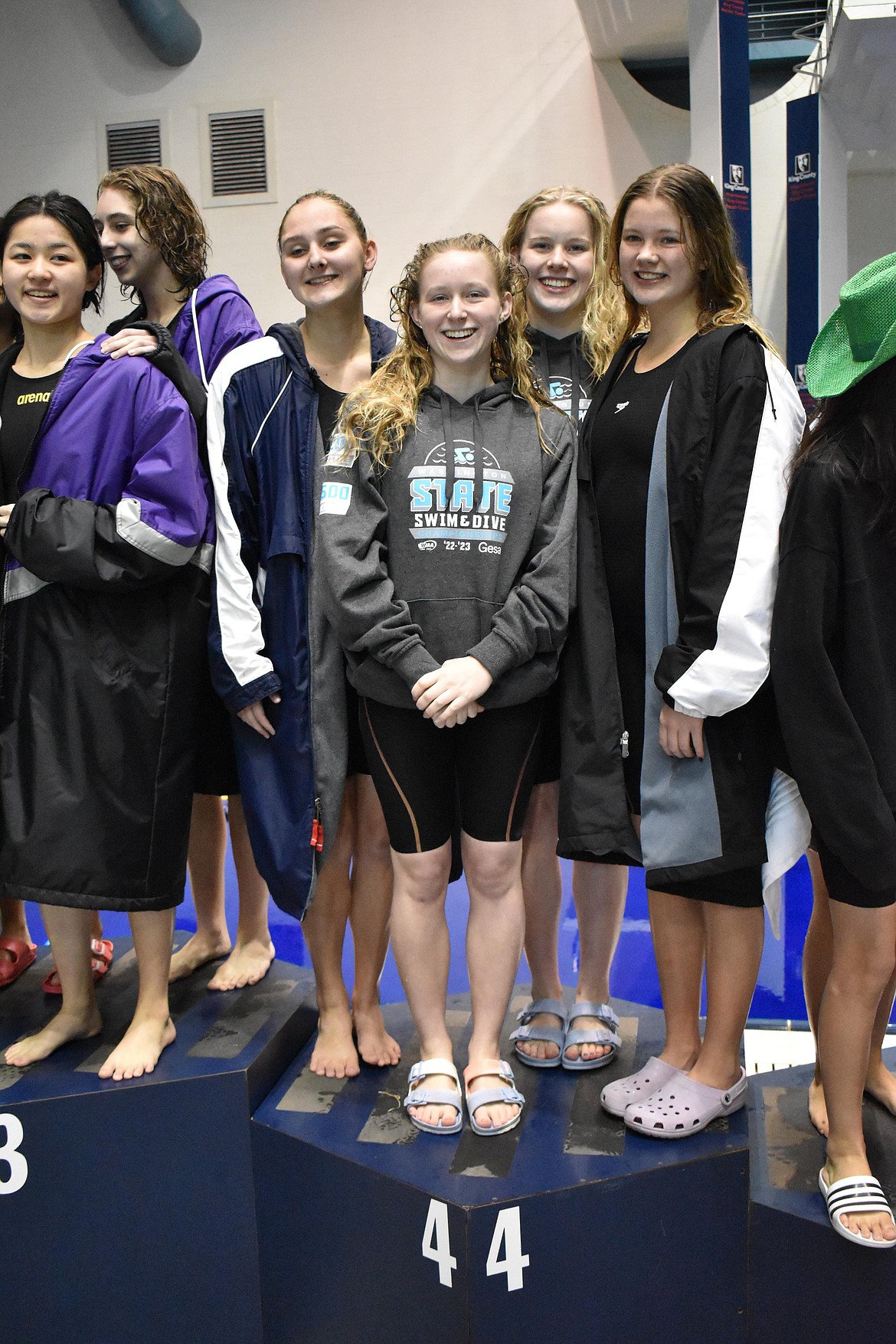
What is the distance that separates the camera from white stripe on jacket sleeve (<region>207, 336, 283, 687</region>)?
194 centimetres

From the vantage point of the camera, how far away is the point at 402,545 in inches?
73.7

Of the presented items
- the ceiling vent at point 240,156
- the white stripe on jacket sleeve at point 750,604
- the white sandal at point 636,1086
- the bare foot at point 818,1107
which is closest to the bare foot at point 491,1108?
the white sandal at point 636,1086

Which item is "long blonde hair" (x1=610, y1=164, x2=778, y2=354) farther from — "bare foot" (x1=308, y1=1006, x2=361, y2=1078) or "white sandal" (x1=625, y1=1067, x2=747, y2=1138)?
"bare foot" (x1=308, y1=1006, x2=361, y2=1078)

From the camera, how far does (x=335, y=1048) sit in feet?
6.90

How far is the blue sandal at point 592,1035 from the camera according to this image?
2055 millimetres

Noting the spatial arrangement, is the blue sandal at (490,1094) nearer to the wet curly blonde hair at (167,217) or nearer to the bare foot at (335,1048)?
the bare foot at (335,1048)

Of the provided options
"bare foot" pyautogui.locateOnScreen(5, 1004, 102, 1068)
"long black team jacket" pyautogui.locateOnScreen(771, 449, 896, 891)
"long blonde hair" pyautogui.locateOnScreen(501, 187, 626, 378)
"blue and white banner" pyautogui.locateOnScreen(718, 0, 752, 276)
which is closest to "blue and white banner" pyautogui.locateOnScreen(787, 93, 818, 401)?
"blue and white banner" pyautogui.locateOnScreen(718, 0, 752, 276)

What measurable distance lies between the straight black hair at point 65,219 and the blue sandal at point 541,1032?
1.59 meters

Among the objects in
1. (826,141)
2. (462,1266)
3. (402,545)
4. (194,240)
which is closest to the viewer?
(462,1266)

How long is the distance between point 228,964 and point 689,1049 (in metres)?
1.00

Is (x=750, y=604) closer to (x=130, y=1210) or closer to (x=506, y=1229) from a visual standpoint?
(x=506, y=1229)

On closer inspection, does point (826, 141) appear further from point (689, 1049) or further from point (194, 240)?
point (689, 1049)

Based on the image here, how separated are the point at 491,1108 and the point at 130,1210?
655mm

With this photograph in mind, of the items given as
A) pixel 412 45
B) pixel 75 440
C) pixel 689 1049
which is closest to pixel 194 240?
pixel 75 440
